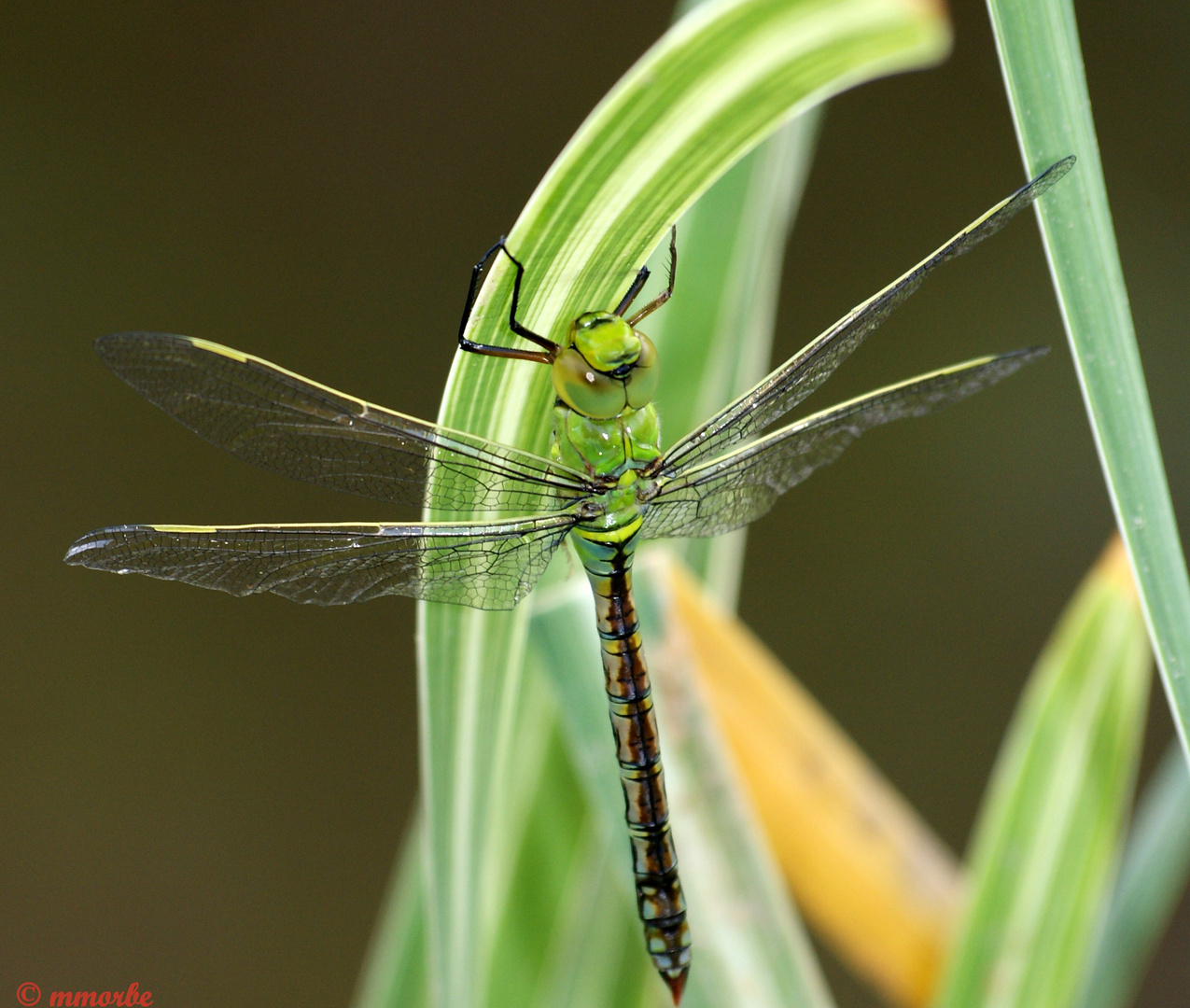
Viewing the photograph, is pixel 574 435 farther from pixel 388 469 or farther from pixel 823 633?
pixel 823 633

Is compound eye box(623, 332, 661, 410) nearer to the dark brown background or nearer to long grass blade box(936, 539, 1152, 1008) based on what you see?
long grass blade box(936, 539, 1152, 1008)

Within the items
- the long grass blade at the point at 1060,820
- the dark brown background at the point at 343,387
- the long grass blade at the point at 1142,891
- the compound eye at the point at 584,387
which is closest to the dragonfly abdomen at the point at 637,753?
the compound eye at the point at 584,387

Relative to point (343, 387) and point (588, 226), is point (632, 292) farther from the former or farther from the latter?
point (343, 387)

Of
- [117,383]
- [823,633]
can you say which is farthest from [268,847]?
[823,633]

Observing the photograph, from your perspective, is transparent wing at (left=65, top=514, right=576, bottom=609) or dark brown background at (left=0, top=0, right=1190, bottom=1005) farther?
dark brown background at (left=0, top=0, right=1190, bottom=1005)

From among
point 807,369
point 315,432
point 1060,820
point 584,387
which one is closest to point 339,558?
point 315,432

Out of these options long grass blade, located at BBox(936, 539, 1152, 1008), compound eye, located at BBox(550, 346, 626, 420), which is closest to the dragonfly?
compound eye, located at BBox(550, 346, 626, 420)
